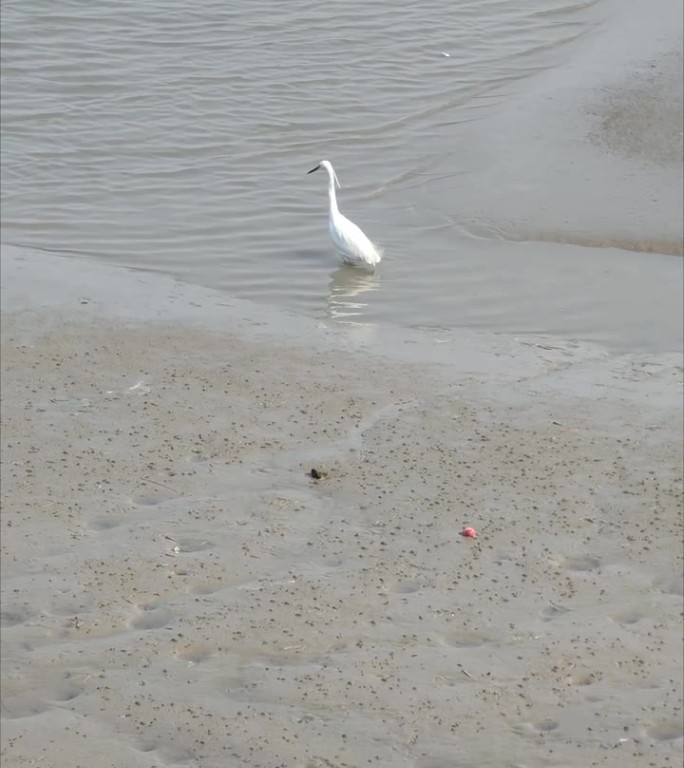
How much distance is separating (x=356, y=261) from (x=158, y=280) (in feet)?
4.29

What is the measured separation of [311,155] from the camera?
12.1m

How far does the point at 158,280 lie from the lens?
9.44 m

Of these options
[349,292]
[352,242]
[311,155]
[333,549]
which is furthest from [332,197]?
[333,549]

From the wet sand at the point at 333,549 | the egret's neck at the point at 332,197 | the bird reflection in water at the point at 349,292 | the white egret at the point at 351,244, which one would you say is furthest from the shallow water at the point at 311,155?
the wet sand at the point at 333,549

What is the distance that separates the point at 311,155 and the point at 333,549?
6.91m

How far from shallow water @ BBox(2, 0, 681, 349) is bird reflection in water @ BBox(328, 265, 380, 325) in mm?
18

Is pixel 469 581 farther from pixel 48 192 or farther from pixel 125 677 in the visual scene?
pixel 48 192

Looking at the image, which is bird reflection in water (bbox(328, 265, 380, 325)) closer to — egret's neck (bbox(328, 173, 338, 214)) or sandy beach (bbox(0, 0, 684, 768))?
sandy beach (bbox(0, 0, 684, 768))

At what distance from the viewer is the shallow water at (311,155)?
938 cm

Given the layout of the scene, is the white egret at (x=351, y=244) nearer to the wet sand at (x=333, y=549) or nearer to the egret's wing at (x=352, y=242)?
the egret's wing at (x=352, y=242)

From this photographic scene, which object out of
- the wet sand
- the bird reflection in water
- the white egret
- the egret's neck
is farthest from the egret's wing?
the wet sand

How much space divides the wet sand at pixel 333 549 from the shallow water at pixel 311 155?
3.39ft

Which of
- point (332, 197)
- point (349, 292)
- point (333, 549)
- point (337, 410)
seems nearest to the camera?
point (333, 549)

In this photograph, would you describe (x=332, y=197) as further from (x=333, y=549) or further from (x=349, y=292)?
(x=333, y=549)
